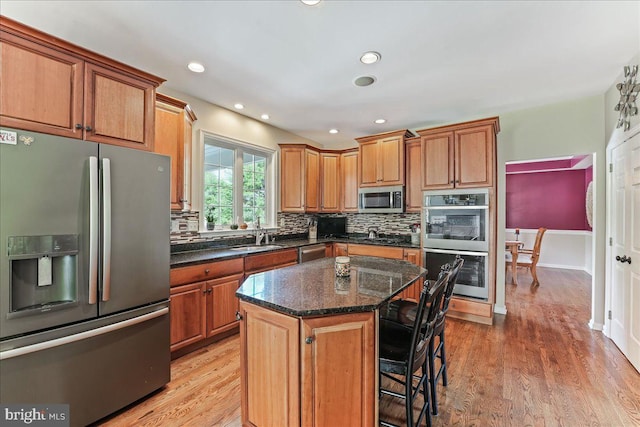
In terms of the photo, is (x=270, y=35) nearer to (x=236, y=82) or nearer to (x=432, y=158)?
(x=236, y=82)

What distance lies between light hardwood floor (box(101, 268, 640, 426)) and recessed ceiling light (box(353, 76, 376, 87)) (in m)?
2.84

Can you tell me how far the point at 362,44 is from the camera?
2.21 m

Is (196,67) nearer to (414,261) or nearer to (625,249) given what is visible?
(414,261)

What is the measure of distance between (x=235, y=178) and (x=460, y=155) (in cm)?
308

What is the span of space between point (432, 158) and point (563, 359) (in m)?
2.55

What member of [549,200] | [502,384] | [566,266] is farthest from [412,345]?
[549,200]

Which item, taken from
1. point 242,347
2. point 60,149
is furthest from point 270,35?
point 242,347

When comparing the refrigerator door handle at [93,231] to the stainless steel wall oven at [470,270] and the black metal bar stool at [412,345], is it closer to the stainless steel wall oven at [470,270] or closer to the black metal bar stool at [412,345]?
the black metal bar stool at [412,345]

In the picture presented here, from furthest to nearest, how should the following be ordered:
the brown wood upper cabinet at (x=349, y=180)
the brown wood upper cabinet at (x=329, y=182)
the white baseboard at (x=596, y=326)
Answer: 1. the brown wood upper cabinet at (x=329, y=182)
2. the brown wood upper cabinet at (x=349, y=180)
3. the white baseboard at (x=596, y=326)

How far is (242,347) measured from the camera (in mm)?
1583

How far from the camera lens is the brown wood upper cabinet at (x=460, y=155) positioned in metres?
3.37

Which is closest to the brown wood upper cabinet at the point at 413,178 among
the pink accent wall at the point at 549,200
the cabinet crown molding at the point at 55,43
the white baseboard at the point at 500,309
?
the white baseboard at the point at 500,309

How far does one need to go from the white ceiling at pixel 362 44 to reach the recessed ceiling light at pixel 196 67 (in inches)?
2.1
